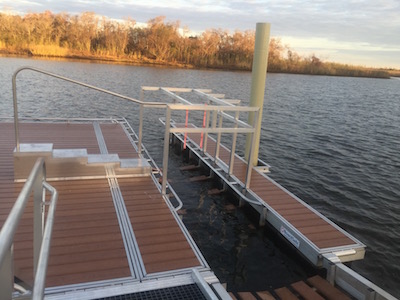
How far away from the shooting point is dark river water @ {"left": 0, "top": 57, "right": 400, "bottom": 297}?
7.11 m

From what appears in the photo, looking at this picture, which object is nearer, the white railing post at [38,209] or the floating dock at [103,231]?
the white railing post at [38,209]

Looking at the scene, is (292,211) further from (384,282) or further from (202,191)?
(202,191)

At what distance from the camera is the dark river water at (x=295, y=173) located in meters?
7.11

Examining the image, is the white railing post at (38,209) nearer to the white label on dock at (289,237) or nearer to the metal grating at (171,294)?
the metal grating at (171,294)

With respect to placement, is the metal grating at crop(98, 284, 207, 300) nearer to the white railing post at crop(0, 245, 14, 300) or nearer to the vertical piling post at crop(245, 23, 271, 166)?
the white railing post at crop(0, 245, 14, 300)

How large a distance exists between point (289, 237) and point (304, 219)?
67cm

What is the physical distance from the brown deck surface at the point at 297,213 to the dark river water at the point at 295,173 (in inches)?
22.2

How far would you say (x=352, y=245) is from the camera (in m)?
6.53

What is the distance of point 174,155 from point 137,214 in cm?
699

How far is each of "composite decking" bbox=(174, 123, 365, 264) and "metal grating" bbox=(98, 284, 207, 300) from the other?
2.83 m


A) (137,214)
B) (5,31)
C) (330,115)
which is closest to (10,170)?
(137,214)

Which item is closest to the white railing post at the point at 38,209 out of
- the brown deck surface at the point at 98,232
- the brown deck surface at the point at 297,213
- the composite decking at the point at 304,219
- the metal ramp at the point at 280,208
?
the brown deck surface at the point at 98,232

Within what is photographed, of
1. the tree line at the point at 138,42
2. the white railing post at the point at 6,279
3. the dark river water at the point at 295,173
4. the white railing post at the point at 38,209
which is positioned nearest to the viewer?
the white railing post at the point at 6,279

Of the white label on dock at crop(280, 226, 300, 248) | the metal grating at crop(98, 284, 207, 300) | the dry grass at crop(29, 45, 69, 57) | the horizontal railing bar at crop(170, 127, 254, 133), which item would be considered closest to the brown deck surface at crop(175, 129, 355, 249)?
the white label on dock at crop(280, 226, 300, 248)
